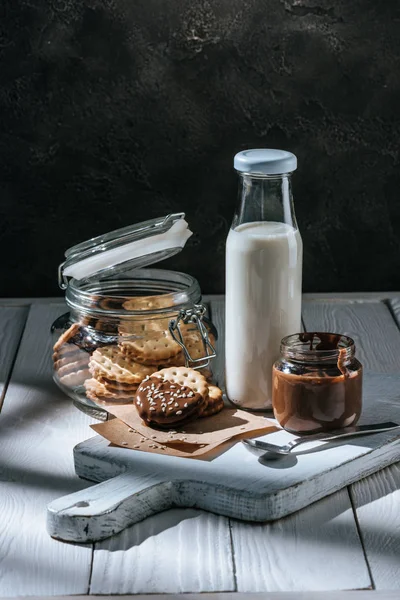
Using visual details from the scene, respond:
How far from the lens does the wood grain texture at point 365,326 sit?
174 centimetres

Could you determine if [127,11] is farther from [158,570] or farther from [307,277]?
[158,570]

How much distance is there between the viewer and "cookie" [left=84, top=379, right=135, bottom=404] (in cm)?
141

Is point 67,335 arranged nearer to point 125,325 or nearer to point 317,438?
point 125,325

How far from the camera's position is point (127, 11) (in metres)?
2.08

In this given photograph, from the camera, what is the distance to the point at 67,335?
1477mm

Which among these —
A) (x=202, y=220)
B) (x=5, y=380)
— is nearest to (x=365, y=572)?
(x=5, y=380)

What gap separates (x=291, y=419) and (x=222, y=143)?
1.02 meters

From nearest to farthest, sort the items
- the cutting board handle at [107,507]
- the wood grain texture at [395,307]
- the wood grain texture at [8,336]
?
the cutting board handle at [107,507]
the wood grain texture at [8,336]
the wood grain texture at [395,307]

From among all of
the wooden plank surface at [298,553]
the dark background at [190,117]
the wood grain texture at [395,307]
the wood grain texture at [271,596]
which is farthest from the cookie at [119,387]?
the dark background at [190,117]

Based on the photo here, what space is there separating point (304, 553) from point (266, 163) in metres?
0.50

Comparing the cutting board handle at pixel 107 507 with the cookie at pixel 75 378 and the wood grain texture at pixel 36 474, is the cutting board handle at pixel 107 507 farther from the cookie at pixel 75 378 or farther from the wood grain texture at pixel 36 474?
the cookie at pixel 75 378

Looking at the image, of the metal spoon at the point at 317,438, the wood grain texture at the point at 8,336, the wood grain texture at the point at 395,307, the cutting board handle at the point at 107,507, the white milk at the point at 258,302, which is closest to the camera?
the cutting board handle at the point at 107,507

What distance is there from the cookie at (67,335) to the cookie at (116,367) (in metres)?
0.06

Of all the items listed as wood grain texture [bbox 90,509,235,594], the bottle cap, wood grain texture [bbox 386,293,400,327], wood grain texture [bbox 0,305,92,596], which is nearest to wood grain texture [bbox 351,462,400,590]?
wood grain texture [bbox 90,509,235,594]
